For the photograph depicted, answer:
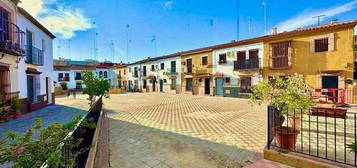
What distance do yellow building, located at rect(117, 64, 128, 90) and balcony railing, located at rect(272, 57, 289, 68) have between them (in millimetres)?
31625

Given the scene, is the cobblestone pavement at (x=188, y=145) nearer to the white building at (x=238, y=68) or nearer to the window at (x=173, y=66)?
the white building at (x=238, y=68)

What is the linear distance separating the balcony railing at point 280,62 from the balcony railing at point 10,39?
1839cm

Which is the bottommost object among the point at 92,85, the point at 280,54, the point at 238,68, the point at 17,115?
A: the point at 17,115

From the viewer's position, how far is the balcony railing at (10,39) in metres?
7.87

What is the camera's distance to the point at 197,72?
23.1 metres

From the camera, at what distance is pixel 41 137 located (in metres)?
1.92

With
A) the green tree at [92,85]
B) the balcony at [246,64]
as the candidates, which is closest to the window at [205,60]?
the balcony at [246,64]

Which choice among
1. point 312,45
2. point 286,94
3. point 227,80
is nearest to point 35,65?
point 286,94

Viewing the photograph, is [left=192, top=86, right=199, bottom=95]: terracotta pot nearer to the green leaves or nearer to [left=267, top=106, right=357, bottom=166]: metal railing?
[left=267, top=106, right=357, bottom=166]: metal railing

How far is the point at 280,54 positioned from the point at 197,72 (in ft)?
33.6

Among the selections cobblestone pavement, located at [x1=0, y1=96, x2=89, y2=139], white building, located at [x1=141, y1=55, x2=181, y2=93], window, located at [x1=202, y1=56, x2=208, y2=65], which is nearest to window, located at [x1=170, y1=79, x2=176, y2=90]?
white building, located at [x1=141, y1=55, x2=181, y2=93]

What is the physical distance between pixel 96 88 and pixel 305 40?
636 inches

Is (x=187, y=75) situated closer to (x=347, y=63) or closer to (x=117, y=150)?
(x=347, y=63)

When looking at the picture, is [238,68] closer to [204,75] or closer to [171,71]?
Result: [204,75]
